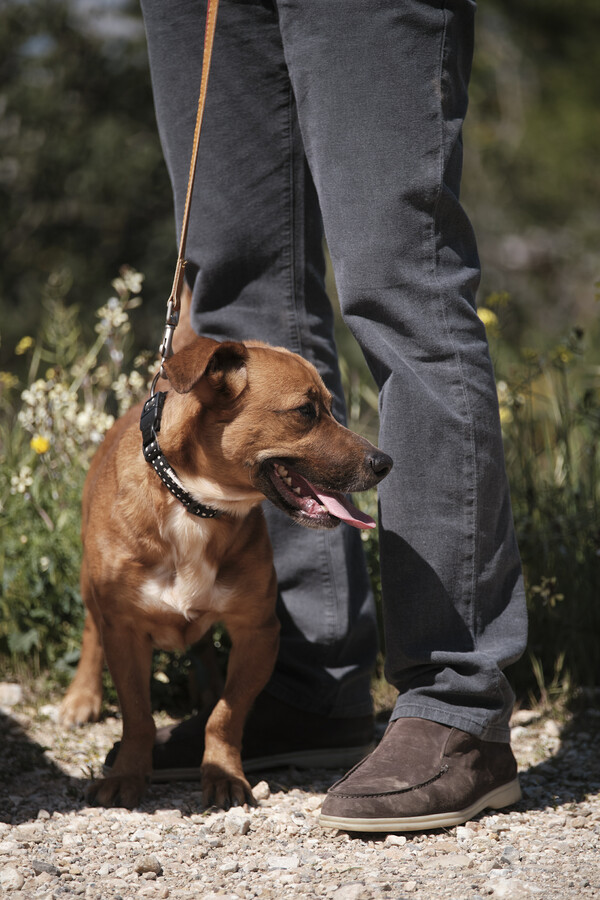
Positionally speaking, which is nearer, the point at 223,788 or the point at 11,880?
the point at 11,880

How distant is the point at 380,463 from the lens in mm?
2408

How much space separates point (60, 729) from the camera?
10.2 ft

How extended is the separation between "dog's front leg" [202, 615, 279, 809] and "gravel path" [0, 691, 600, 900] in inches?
3.2


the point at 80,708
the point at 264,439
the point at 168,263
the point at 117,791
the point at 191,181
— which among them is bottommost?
the point at 168,263

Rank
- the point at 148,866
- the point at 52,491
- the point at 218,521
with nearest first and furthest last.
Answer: the point at 148,866
the point at 218,521
the point at 52,491

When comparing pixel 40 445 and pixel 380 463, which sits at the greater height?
pixel 380 463

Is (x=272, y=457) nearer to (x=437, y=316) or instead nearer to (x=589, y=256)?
(x=437, y=316)

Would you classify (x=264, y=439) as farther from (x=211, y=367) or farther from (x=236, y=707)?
(x=236, y=707)

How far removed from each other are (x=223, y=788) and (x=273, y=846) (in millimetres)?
312

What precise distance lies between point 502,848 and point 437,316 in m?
1.20

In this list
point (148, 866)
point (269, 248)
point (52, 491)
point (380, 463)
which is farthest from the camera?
point (52, 491)

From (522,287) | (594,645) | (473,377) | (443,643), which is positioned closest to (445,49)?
(473,377)

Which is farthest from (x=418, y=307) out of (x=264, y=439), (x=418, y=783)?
(x=418, y=783)

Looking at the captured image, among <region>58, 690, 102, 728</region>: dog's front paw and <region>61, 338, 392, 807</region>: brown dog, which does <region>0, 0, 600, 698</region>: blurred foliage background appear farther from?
<region>61, 338, 392, 807</region>: brown dog
